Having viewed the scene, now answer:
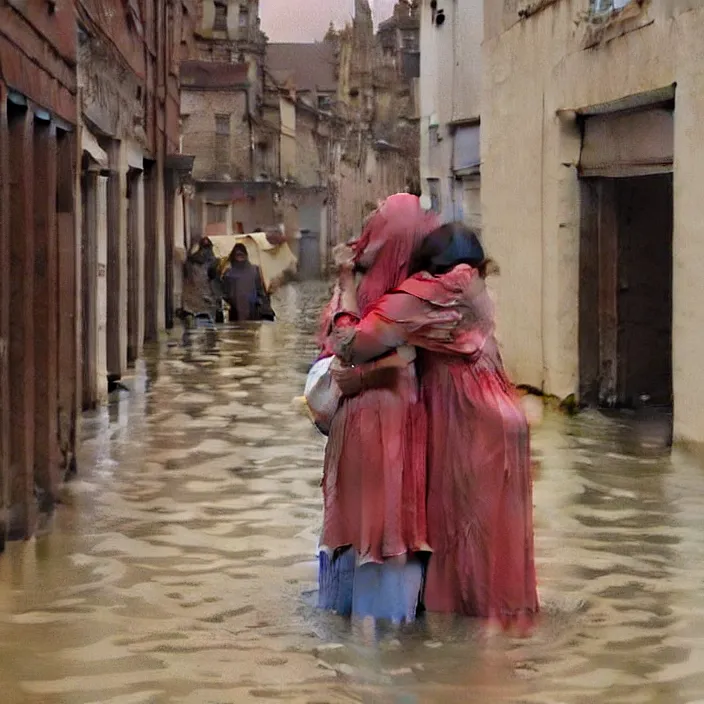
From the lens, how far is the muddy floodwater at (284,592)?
229 inches

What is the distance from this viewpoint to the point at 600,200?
13.6 metres

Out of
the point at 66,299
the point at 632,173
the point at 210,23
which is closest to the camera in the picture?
the point at 66,299

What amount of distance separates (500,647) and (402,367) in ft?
3.91

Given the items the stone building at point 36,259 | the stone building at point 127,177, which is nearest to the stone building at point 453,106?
the stone building at point 127,177

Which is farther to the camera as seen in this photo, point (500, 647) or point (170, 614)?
point (170, 614)

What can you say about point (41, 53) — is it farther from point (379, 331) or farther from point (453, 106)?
point (453, 106)

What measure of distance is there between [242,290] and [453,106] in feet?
27.3

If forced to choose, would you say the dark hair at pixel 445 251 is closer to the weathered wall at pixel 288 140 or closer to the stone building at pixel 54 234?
the stone building at pixel 54 234

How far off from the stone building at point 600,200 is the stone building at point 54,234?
3931mm

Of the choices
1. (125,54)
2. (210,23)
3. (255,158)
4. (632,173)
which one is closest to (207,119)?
(255,158)

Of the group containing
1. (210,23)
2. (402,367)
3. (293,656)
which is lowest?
(293,656)

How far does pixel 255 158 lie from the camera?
57.1 m

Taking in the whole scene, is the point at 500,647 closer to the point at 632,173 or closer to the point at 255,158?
the point at 632,173

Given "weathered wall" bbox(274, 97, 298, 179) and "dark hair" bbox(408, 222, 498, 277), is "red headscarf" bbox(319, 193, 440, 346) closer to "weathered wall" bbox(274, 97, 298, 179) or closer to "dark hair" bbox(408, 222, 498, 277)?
"dark hair" bbox(408, 222, 498, 277)
